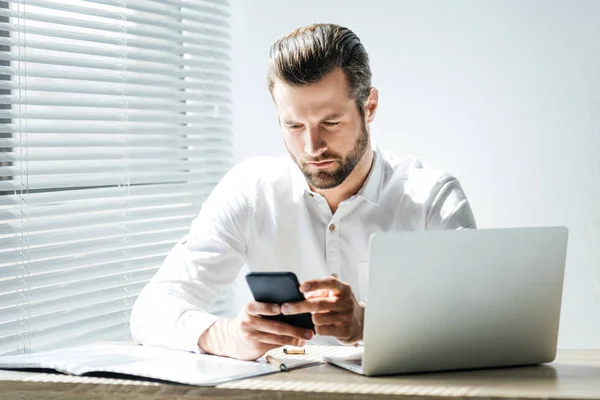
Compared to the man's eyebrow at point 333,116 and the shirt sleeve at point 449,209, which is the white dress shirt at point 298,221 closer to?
the shirt sleeve at point 449,209

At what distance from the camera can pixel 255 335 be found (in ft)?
5.33

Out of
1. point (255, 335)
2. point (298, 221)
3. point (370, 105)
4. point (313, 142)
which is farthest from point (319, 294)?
point (370, 105)

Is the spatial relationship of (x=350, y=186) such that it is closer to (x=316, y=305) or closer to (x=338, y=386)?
(x=316, y=305)

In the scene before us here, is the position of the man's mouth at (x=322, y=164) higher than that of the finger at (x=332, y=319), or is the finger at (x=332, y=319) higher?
the man's mouth at (x=322, y=164)

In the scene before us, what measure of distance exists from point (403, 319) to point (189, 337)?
22.0 inches

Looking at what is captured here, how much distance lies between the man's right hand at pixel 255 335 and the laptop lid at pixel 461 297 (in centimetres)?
20

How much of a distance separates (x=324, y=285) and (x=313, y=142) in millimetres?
692

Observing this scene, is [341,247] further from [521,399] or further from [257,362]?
[521,399]

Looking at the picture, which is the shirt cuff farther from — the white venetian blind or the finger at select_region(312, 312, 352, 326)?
the white venetian blind

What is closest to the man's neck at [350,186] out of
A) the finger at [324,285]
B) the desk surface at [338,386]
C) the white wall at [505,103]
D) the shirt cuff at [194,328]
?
the shirt cuff at [194,328]

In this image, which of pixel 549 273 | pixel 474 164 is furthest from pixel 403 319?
pixel 474 164

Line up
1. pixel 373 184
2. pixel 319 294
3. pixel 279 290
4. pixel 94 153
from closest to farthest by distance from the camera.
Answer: pixel 279 290 < pixel 319 294 < pixel 373 184 < pixel 94 153

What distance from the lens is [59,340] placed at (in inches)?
104

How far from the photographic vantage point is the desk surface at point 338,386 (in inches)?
52.9
